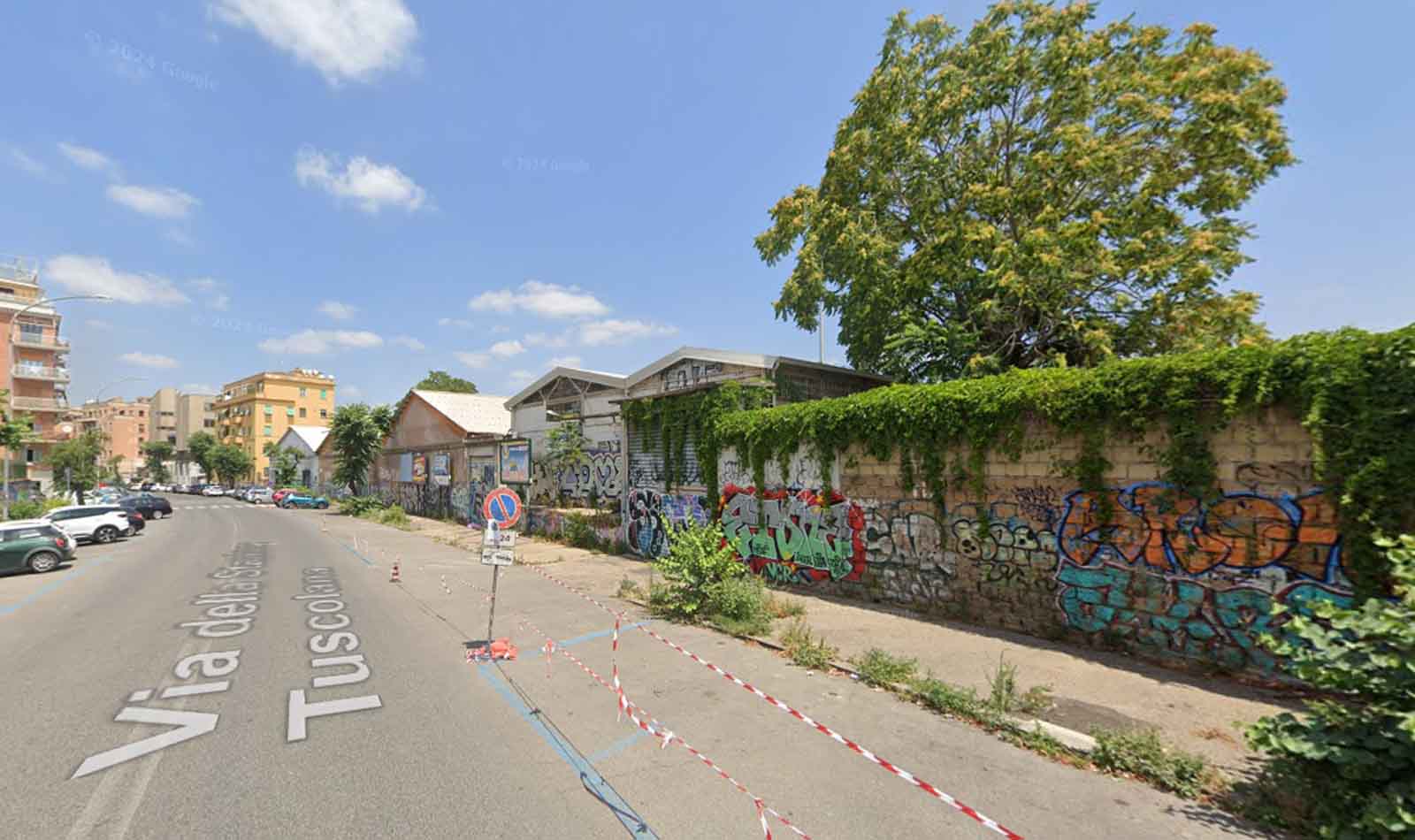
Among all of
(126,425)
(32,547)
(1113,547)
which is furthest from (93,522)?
(126,425)

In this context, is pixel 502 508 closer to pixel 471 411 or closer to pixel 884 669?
pixel 884 669

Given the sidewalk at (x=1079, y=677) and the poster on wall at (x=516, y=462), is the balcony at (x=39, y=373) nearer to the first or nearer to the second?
the poster on wall at (x=516, y=462)

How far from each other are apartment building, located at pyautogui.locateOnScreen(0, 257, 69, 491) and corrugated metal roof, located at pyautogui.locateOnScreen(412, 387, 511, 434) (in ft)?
115

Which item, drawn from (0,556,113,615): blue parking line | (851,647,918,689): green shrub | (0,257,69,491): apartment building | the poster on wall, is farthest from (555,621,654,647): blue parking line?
(0,257,69,491): apartment building

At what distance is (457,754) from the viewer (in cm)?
511

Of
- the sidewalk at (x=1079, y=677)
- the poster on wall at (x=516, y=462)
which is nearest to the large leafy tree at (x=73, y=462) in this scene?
the poster on wall at (x=516, y=462)

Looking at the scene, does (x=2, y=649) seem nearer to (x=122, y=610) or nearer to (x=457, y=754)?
(x=122, y=610)

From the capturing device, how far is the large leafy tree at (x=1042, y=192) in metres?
14.3

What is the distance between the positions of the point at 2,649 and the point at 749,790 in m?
10.4

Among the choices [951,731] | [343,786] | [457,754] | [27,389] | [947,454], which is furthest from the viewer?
[27,389]

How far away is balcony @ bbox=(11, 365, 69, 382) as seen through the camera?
48.2m

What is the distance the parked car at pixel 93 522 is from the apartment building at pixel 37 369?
33.3 metres

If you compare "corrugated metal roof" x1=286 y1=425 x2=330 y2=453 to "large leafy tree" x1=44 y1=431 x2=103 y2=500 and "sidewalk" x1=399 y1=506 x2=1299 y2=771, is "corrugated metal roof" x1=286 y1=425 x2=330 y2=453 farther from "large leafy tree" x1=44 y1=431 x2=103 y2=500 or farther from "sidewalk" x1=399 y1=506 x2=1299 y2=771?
"sidewalk" x1=399 y1=506 x2=1299 y2=771

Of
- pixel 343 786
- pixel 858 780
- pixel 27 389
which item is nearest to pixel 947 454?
pixel 858 780
